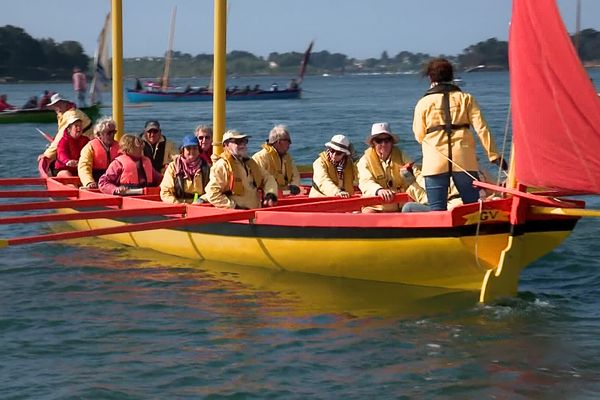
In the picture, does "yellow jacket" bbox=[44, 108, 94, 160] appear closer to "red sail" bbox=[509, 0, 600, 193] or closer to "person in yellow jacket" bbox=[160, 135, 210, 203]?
"person in yellow jacket" bbox=[160, 135, 210, 203]

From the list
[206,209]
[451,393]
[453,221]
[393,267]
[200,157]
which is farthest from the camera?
[200,157]

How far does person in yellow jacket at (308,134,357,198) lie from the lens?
39.9 feet

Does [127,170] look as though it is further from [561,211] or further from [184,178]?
[561,211]

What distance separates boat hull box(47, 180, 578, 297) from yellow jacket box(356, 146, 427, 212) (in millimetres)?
806

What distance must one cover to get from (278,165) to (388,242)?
9.68ft

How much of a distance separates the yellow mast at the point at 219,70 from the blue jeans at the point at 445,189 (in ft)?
11.9

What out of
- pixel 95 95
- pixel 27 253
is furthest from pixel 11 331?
pixel 95 95

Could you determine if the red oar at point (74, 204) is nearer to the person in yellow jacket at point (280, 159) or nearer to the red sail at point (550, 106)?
the person in yellow jacket at point (280, 159)

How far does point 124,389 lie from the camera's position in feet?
27.6

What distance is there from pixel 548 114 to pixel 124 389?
Answer: 3.88 metres

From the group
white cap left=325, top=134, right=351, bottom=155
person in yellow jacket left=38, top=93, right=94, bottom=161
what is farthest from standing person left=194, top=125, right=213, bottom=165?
person in yellow jacket left=38, top=93, right=94, bottom=161

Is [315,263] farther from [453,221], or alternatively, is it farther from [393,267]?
[453,221]

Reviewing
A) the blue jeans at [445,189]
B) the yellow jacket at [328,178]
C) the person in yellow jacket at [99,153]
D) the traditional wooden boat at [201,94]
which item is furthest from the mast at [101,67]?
the traditional wooden boat at [201,94]

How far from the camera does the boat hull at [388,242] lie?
32.7 feet
